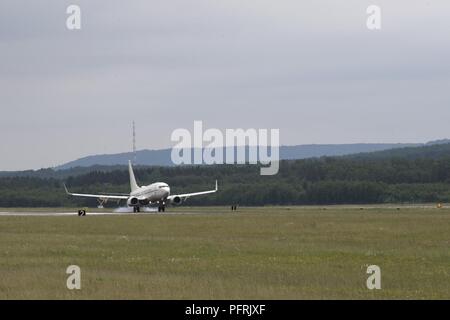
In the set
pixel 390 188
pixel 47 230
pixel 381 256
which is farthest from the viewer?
pixel 390 188

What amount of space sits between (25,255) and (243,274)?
12.7 metres

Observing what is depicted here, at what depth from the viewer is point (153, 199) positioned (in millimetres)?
121688

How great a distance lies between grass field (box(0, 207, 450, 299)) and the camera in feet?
96.8

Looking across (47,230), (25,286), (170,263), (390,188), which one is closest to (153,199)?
(47,230)

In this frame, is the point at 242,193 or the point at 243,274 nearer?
the point at 243,274

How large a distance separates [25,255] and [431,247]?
18001 mm

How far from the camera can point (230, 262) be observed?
1529 inches

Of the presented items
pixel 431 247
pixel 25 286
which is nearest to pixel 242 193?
pixel 431 247

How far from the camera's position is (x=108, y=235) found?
6016 centimetres

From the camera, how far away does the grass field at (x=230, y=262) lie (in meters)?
29.5

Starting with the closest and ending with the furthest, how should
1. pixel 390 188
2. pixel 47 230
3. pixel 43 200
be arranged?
pixel 47 230
pixel 390 188
pixel 43 200
